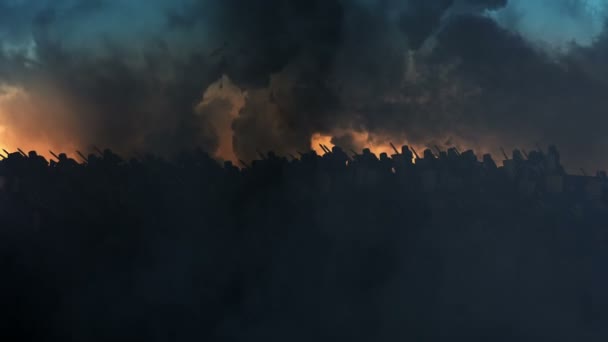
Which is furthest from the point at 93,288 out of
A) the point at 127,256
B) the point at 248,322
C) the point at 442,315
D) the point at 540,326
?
the point at 540,326

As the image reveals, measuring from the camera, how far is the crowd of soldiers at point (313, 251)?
21.6 metres

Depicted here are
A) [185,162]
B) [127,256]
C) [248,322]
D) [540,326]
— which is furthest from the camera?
[185,162]

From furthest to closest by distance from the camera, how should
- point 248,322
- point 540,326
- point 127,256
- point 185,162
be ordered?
point 185,162
point 127,256
point 248,322
point 540,326

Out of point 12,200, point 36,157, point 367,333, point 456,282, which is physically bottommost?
point 367,333

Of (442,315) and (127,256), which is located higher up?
(127,256)

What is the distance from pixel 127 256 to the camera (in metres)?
24.1

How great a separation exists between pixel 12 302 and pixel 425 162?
46.0 ft

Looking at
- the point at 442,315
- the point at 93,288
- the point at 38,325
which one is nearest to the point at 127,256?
the point at 93,288

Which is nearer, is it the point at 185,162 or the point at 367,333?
the point at 367,333

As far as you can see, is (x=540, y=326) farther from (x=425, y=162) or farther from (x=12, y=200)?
(x=12, y=200)

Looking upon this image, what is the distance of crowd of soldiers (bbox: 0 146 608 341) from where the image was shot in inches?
852

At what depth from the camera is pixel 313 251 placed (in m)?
23.3

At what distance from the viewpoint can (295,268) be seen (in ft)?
75.6

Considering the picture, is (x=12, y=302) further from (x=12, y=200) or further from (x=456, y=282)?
(x=456, y=282)
